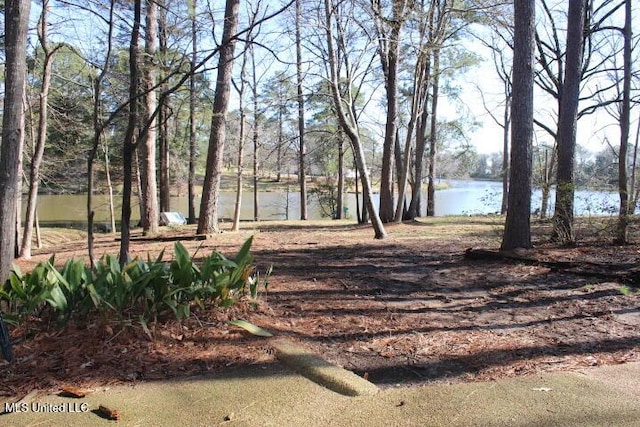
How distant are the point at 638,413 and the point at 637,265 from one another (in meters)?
3.77

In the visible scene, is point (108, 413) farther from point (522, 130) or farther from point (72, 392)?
point (522, 130)

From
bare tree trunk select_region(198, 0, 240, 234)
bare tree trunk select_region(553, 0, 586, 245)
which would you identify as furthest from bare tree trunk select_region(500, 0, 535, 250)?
bare tree trunk select_region(198, 0, 240, 234)

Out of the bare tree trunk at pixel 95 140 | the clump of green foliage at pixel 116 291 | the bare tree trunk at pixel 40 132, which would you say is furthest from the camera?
the bare tree trunk at pixel 40 132

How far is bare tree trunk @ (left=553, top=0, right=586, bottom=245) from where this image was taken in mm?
6984

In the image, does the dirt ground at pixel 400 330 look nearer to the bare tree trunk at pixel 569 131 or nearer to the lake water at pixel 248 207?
the bare tree trunk at pixel 569 131

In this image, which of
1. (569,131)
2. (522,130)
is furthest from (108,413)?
(569,131)

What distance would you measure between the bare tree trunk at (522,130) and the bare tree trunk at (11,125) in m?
6.10

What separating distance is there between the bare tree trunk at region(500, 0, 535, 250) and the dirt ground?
485 millimetres

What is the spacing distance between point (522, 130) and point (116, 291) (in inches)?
231

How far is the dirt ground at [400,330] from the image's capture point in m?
2.92

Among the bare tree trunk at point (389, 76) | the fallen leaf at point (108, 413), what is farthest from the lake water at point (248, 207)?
the fallen leaf at point (108, 413)

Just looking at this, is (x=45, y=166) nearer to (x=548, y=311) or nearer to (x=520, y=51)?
(x=520, y=51)

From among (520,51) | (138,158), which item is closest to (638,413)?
(520,51)

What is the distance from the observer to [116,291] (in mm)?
3229
